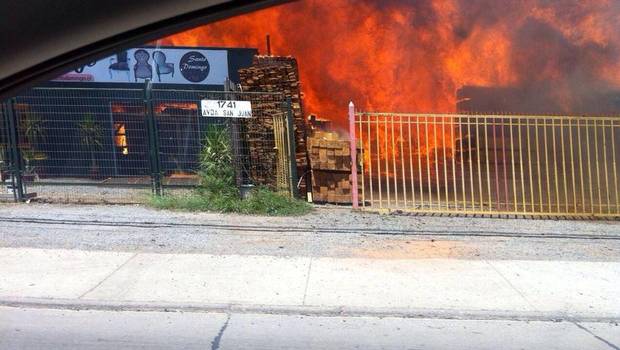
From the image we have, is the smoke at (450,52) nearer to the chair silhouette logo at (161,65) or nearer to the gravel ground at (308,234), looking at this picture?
the chair silhouette logo at (161,65)

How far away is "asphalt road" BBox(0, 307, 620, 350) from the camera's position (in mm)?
4598

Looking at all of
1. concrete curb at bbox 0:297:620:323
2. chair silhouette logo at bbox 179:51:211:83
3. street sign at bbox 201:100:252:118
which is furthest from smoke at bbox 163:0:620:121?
concrete curb at bbox 0:297:620:323

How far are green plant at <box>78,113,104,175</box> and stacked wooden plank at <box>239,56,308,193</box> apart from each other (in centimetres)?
342

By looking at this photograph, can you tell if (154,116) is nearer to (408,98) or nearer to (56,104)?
A: (56,104)

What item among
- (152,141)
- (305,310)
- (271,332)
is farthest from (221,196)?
(271,332)

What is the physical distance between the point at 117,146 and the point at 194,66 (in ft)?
9.30

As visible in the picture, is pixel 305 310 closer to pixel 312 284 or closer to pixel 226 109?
pixel 312 284

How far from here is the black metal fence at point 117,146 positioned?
1100 centimetres

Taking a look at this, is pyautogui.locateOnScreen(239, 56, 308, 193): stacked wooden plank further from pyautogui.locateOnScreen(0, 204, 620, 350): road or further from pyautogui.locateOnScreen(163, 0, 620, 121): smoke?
pyautogui.locateOnScreen(0, 204, 620, 350): road

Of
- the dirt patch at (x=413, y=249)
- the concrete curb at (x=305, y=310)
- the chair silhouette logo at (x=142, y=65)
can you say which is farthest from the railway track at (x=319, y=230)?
the chair silhouette logo at (x=142, y=65)

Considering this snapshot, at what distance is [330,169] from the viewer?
11.3m

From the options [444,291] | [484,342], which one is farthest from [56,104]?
[484,342]

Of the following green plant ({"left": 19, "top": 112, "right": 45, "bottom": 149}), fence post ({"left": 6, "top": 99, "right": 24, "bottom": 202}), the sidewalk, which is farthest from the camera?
green plant ({"left": 19, "top": 112, "right": 45, "bottom": 149})

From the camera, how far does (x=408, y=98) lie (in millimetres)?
15070
